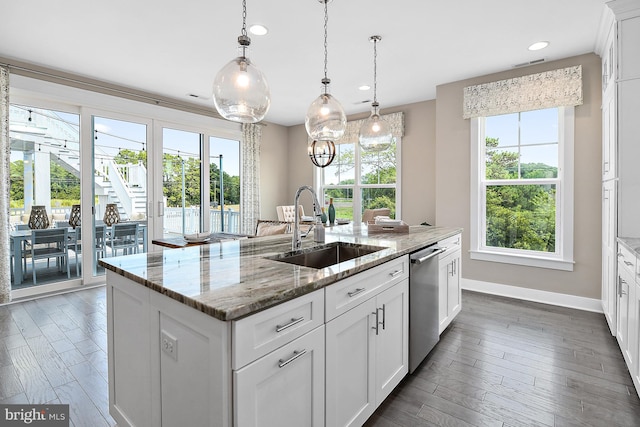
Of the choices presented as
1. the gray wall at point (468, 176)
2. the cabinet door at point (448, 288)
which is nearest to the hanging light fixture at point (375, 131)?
the cabinet door at point (448, 288)

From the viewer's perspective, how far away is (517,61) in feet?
12.2

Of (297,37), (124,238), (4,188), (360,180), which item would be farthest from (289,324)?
(360,180)

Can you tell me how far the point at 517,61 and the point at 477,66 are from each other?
412mm

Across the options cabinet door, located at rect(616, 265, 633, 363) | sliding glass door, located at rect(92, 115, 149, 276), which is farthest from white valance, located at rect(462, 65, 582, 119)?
sliding glass door, located at rect(92, 115, 149, 276)

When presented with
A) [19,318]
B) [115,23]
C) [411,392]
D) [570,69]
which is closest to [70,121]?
[115,23]

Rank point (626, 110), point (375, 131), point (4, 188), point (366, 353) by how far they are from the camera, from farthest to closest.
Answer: point (4, 188), point (375, 131), point (626, 110), point (366, 353)

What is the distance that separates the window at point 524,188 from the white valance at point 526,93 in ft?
0.48

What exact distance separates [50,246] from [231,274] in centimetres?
409

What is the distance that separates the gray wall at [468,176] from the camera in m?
3.51

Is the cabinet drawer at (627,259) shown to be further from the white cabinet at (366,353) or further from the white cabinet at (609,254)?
the white cabinet at (366,353)

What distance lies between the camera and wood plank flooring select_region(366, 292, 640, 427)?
1.82 m

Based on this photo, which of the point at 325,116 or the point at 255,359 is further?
the point at 325,116

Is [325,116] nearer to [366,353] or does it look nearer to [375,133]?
[375,133]

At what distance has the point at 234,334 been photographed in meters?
0.99
